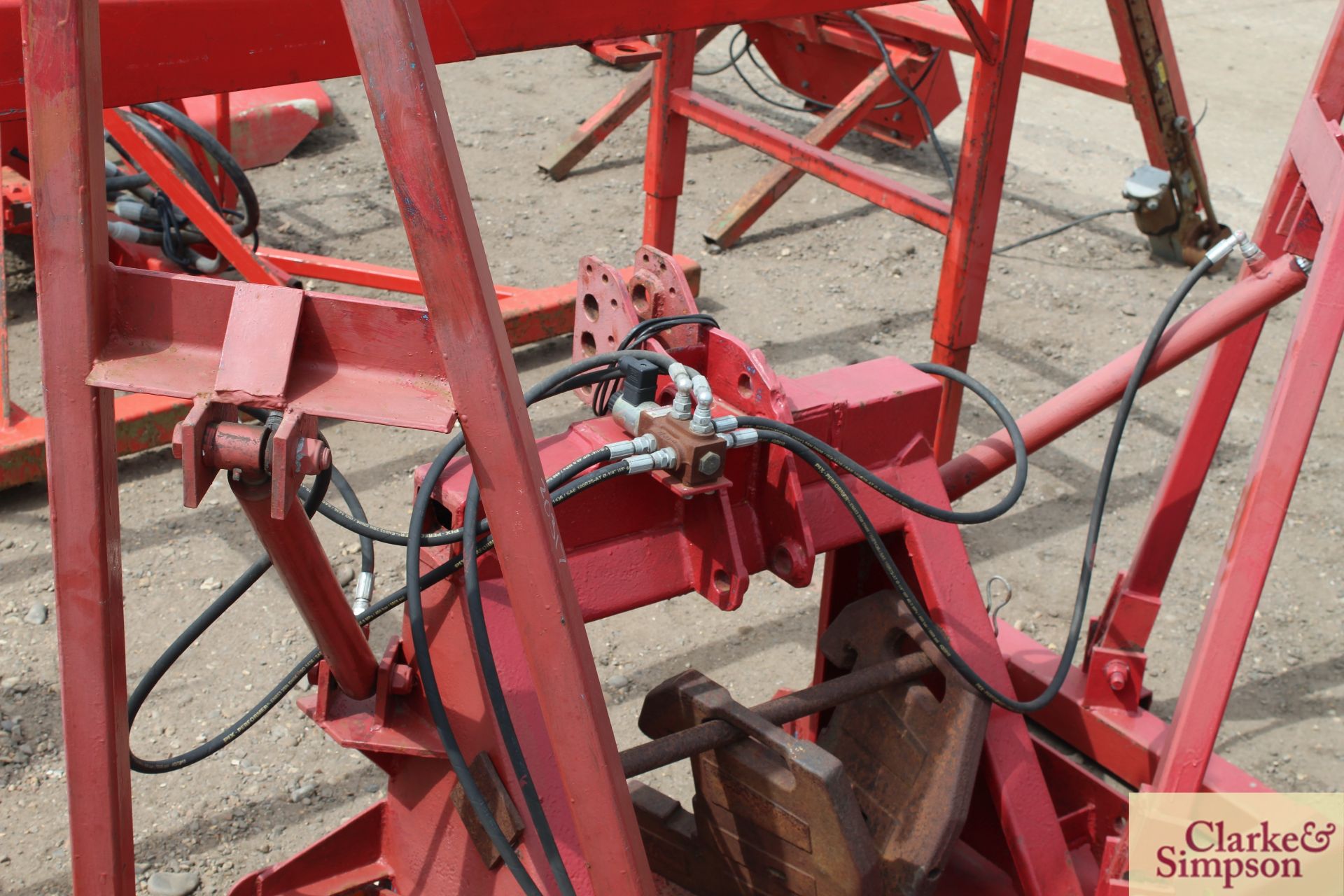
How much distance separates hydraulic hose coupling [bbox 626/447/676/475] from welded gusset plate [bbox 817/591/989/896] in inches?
22.1

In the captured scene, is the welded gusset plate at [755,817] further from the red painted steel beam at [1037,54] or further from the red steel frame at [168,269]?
the red painted steel beam at [1037,54]

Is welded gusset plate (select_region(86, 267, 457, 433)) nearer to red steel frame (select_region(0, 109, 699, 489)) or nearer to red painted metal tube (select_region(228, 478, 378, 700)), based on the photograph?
red painted metal tube (select_region(228, 478, 378, 700))

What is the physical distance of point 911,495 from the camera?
182 cm

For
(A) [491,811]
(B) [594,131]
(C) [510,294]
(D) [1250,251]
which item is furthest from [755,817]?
(B) [594,131]

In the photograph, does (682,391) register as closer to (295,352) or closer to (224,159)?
(295,352)

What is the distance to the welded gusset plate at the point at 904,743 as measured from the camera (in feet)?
5.70

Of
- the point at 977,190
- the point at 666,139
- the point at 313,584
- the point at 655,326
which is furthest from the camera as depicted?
the point at 666,139

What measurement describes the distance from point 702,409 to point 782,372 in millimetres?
2606

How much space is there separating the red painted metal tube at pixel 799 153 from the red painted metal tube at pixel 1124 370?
1223 millimetres

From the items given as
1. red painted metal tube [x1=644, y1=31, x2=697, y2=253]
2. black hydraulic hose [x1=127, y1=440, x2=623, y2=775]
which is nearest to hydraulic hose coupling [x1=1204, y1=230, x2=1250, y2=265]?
black hydraulic hose [x1=127, y1=440, x2=623, y2=775]

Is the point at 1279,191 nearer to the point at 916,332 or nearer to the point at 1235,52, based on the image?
the point at 916,332

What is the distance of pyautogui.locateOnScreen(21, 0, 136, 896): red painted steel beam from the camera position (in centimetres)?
102

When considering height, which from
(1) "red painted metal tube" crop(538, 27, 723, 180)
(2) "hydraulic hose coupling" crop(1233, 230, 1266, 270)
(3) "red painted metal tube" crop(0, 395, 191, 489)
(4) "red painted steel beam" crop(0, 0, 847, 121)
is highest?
(4) "red painted steel beam" crop(0, 0, 847, 121)

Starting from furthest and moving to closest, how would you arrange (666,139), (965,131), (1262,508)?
(666,139) → (965,131) → (1262,508)
